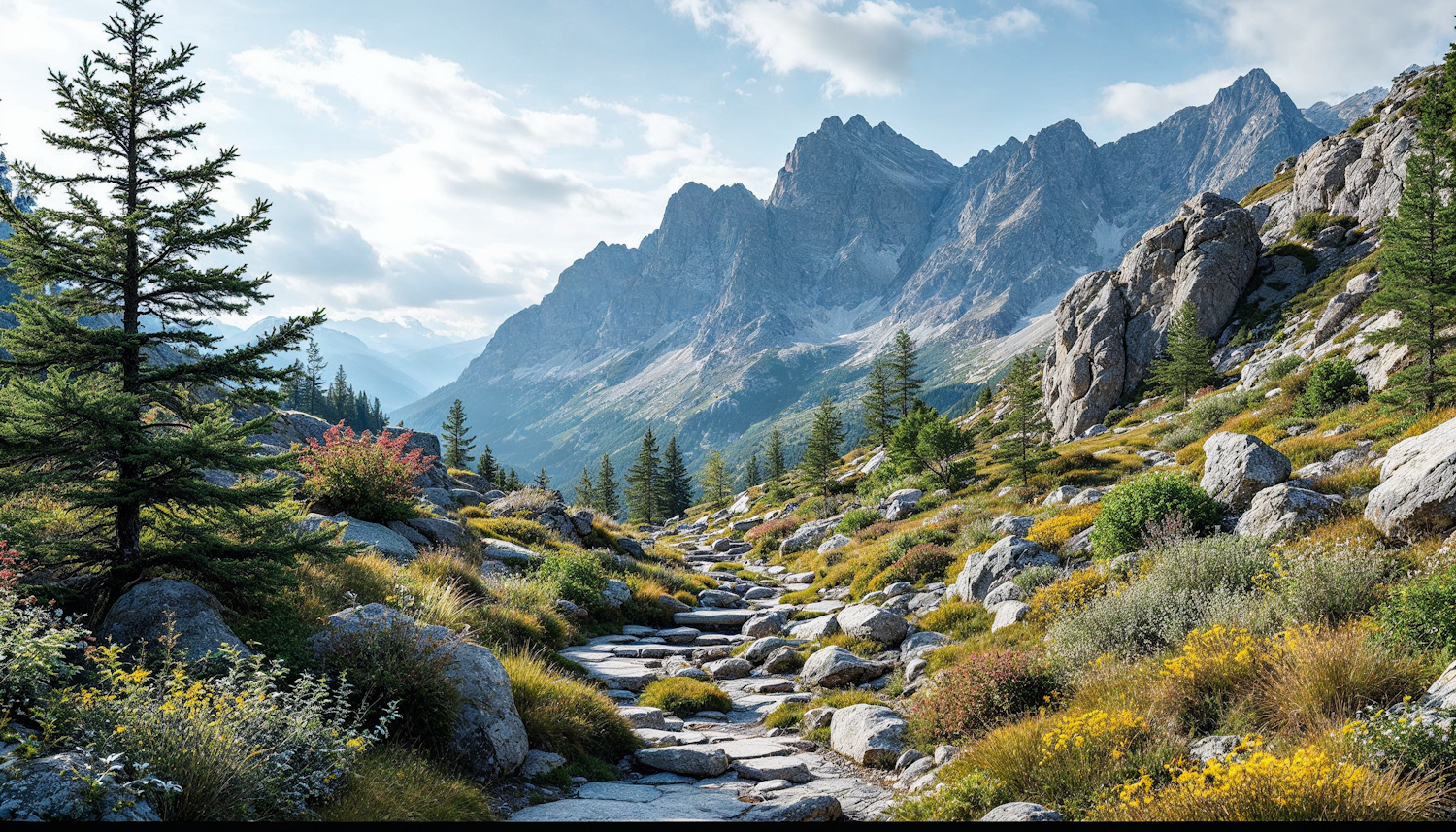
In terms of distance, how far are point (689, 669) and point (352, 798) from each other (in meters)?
8.71

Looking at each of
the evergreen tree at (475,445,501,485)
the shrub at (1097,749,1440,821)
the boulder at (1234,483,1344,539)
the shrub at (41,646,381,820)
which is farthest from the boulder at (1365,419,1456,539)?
the evergreen tree at (475,445,501,485)

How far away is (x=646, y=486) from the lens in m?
85.2

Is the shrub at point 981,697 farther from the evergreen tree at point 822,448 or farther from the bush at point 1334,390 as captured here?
the evergreen tree at point 822,448

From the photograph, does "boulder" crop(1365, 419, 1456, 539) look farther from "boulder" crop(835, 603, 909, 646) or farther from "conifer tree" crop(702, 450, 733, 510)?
"conifer tree" crop(702, 450, 733, 510)

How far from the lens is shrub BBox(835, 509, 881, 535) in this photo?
3047 centimetres

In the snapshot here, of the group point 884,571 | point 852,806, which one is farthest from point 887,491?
point 852,806

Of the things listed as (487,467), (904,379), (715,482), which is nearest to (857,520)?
(904,379)

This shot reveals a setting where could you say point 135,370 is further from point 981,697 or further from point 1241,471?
point 1241,471

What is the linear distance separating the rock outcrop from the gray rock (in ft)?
212

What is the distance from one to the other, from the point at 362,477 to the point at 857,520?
21.7m

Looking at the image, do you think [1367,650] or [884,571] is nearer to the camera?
[1367,650]

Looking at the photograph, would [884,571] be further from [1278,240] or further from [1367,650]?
[1278,240]

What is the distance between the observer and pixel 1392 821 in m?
4.11

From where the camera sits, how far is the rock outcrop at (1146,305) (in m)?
62.5
